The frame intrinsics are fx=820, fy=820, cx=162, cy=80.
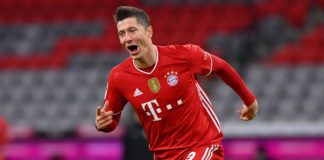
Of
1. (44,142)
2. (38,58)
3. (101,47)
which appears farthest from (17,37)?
(44,142)

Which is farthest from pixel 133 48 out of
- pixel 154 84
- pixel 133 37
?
pixel 154 84

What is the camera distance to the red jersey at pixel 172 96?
5.04 m

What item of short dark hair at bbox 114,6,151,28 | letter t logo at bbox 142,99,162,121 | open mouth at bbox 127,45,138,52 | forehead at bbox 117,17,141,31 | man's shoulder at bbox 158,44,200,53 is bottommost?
letter t logo at bbox 142,99,162,121

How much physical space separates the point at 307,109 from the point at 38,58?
5754mm

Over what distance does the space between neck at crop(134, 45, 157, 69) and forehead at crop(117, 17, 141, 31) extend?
0.18 m

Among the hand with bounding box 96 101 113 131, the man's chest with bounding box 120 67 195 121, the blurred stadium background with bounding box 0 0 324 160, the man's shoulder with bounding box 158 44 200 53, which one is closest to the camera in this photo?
the hand with bounding box 96 101 113 131

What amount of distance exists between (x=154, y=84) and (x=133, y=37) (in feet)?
1.17

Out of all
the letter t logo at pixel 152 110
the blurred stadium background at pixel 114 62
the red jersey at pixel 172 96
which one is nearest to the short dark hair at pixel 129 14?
the red jersey at pixel 172 96

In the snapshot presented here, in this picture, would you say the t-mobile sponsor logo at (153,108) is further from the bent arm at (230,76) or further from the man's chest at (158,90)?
the bent arm at (230,76)

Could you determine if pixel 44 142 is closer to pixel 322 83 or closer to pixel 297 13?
pixel 322 83

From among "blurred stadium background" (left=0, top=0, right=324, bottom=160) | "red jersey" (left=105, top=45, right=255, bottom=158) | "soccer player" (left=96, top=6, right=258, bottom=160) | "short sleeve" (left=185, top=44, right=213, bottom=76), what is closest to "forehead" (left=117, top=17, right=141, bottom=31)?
"soccer player" (left=96, top=6, right=258, bottom=160)

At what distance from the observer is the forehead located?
16.2ft

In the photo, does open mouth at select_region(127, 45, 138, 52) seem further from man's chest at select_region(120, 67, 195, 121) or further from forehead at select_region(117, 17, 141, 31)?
man's chest at select_region(120, 67, 195, 121)

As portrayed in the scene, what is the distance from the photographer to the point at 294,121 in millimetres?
11352
